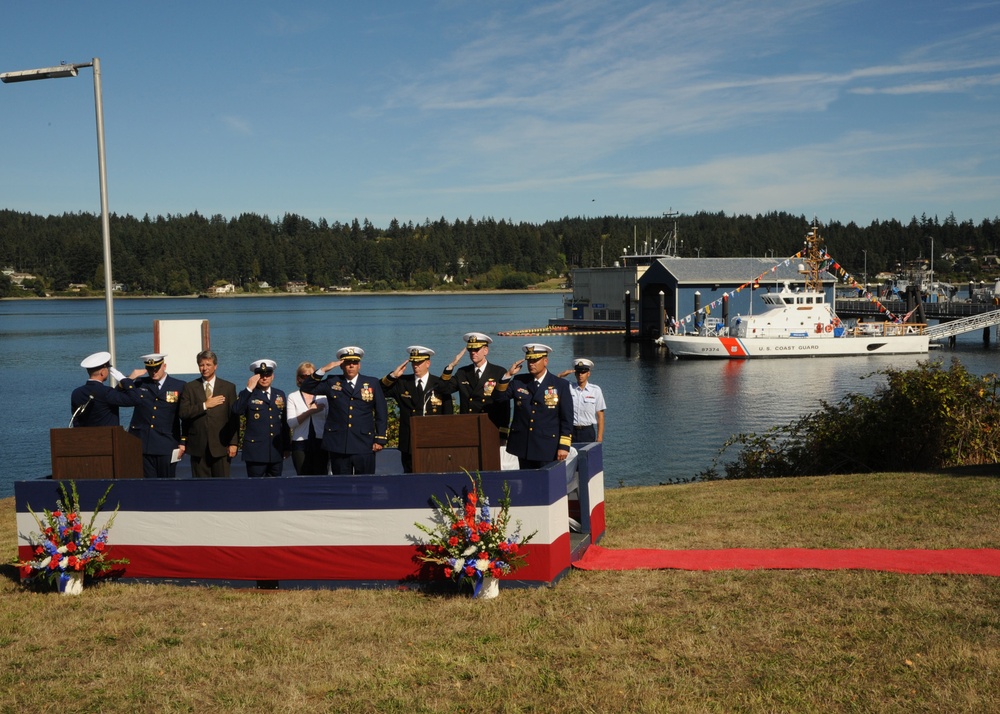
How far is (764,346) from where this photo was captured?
62469 mm

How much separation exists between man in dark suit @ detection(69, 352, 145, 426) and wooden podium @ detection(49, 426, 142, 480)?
2.94 ft

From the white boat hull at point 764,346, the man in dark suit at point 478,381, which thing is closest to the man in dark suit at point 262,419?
the man in dark suit at point 478,381

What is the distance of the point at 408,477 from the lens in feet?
25.8

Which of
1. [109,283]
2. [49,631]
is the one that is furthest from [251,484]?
[109,283]

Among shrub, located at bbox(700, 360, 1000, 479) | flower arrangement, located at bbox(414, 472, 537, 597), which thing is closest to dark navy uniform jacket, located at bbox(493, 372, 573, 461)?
flower arrangement, located at bbox(414, 472, 537, 597)

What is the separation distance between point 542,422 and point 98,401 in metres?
4.52

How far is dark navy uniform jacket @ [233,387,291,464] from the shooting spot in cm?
995

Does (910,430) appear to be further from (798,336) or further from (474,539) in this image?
(798,336)

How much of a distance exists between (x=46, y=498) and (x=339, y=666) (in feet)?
12.4

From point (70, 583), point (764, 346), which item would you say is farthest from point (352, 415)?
point (764, 346)

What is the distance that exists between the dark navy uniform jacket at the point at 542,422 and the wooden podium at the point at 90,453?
138 inches

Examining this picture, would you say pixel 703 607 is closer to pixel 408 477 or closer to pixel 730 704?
pixel 730 704

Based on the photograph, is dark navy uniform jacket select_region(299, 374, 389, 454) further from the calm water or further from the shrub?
the calm water

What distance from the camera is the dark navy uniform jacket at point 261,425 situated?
995 cm
